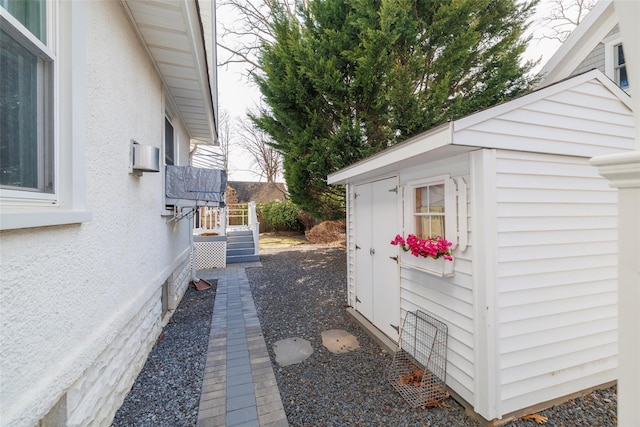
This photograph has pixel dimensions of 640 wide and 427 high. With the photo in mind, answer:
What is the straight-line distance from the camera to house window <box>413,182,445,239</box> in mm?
3104

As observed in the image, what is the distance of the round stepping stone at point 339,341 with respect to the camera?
3.98 m

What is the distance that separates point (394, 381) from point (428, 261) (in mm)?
1434

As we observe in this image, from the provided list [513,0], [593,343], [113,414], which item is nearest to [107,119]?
[113,414]

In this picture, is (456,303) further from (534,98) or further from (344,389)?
(534,98)

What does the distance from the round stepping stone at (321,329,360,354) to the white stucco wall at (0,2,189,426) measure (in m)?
2.41

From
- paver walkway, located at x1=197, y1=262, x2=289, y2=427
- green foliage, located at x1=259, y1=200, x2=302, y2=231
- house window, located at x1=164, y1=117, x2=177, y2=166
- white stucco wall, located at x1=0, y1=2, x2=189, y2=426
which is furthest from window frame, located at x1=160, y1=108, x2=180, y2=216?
green foliage, located at x1=259, y1=200, x2=302, y2=231

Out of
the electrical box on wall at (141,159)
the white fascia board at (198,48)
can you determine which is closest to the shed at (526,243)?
the white fascia board at (198,48)

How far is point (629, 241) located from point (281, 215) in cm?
1678

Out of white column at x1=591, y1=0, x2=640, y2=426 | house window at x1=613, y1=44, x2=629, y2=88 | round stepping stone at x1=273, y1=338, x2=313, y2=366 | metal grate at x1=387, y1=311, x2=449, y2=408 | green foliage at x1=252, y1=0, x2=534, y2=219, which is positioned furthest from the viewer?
green foliage at x1=252, y1=0, x2=534, y2=219

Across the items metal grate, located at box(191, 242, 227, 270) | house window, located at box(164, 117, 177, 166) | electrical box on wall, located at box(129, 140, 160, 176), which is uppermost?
house window, located at box(164, 117, 177, 166)

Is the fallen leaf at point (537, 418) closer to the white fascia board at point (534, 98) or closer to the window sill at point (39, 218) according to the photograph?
the white fascia board at point (534, 98)

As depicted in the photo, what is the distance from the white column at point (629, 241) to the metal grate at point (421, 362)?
1882 millimetres

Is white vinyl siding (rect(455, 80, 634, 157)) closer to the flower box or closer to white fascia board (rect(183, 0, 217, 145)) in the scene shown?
the flower box

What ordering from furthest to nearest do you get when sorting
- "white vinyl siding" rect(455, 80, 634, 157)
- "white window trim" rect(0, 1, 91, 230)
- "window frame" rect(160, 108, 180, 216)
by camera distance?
1. "window frame" rect(160, 108, 180, 216)
2. "white vinyl siding" rect(455, 80, 634, 157)
3. "white window trim" rect(0, 1, 91, 230)
